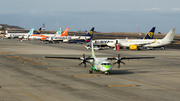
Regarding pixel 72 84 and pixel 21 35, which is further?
pixel 21 35

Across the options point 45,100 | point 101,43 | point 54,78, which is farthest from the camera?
point 101,43

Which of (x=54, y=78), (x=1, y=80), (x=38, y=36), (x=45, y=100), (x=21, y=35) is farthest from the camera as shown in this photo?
(x=21, y=35)

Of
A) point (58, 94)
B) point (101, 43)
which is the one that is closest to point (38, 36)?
point (101, 43)

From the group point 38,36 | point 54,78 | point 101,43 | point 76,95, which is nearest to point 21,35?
point 38,36

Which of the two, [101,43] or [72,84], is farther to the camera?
[101,43]

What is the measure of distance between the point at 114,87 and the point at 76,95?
6706 mm

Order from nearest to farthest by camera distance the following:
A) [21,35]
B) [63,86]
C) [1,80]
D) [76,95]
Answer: [76,95]
[63,86]
[1,80]
[21,35]

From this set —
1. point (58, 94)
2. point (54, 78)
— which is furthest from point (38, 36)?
point (58, 94)

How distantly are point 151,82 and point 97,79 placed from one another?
24.8ft

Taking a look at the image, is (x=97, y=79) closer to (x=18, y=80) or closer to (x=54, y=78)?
(x=54, y=78)

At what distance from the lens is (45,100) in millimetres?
25938

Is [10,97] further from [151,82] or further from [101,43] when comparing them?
[101,43]

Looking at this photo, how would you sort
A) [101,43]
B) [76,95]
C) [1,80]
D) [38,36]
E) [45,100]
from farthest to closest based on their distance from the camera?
[38,36], [101,43], [1,80], [76,95], [45,100]

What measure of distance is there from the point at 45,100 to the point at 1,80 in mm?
13600
